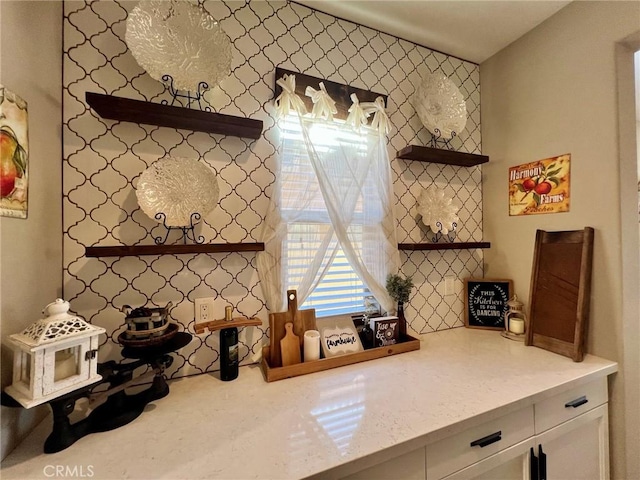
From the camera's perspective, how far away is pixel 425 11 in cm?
150

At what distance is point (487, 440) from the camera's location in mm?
961

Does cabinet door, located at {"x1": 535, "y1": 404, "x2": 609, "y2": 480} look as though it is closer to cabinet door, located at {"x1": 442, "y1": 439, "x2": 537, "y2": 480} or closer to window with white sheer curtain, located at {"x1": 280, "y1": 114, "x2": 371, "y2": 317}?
cabinet door, located at {"x1": 442, "y1": 439, "x2": 537, "y2": 480}

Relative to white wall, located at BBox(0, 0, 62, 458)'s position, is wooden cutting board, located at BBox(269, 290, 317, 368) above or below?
below

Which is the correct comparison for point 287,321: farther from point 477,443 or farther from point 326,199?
point 477,443

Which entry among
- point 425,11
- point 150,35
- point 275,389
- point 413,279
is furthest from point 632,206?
point 150,35

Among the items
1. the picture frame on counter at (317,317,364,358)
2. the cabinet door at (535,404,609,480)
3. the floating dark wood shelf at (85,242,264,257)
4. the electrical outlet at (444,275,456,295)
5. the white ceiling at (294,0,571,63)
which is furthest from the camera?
the electrical outlet at (444,275,456,295)

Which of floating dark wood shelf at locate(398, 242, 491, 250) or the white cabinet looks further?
floating dark wood shelf at locate(398, 242, 491, 250)

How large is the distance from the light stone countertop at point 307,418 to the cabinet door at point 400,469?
0.16ft

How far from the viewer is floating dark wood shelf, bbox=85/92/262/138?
1.00m

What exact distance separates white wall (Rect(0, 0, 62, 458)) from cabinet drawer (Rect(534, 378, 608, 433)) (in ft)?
5.81

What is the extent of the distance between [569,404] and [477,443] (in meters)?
0.55

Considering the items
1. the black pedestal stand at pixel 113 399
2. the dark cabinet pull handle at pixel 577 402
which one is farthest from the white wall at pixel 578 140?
the black pedestal stand at pixel 113 399

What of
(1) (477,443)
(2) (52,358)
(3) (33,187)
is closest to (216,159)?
(3) (33,187)
